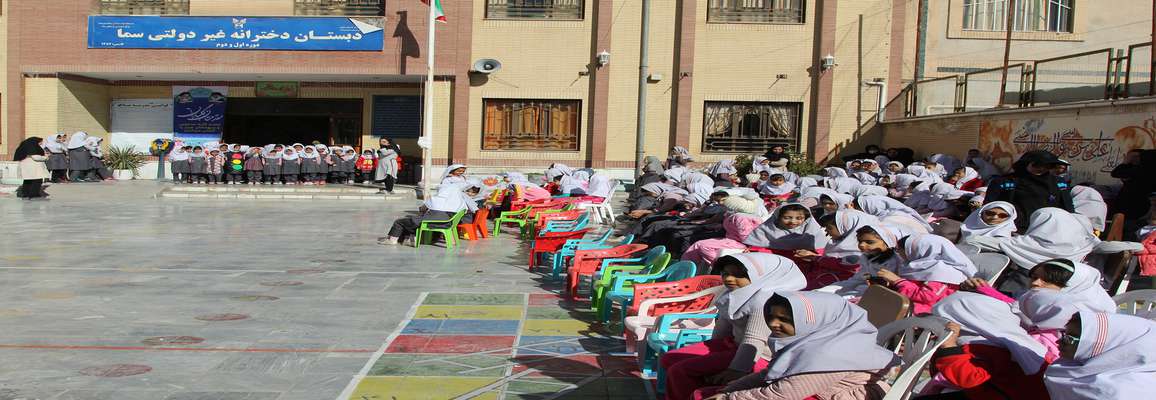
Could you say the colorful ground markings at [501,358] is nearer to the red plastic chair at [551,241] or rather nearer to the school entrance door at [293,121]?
the red plastic chair at [551,241]

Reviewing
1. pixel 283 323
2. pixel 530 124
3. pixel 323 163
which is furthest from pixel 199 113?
pixel 283 323

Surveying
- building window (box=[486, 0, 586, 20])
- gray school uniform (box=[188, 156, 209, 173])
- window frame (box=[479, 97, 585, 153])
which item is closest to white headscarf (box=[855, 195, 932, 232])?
window frame (box=[479, 97, 585, 153])

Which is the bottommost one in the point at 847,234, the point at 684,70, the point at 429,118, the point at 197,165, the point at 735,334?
the point at 735,334

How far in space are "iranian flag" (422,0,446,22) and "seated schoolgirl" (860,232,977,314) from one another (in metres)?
14.7

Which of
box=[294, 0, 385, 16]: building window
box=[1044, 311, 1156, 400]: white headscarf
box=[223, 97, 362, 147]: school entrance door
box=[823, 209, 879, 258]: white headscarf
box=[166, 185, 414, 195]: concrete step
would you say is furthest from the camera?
box=[223, 97, 362, 147]: school entrance door

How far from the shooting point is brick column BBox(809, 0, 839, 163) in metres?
20.6

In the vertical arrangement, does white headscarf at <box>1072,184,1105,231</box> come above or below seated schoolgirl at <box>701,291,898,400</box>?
above

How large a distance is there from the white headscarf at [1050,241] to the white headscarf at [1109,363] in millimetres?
3150

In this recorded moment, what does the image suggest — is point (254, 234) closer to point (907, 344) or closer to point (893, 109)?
point (907, 344)

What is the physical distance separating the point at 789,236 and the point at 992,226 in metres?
1.48

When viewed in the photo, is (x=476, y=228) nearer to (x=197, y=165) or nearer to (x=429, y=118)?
(x=429, y=118)

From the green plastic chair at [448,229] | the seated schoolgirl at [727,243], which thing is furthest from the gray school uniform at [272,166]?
the seated schoolgirl at [727,243]

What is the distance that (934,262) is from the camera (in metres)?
5.39

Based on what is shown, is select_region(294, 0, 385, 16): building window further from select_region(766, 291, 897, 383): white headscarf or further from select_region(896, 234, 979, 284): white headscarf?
select_region(766, 291, 897, 383): white headscarf
